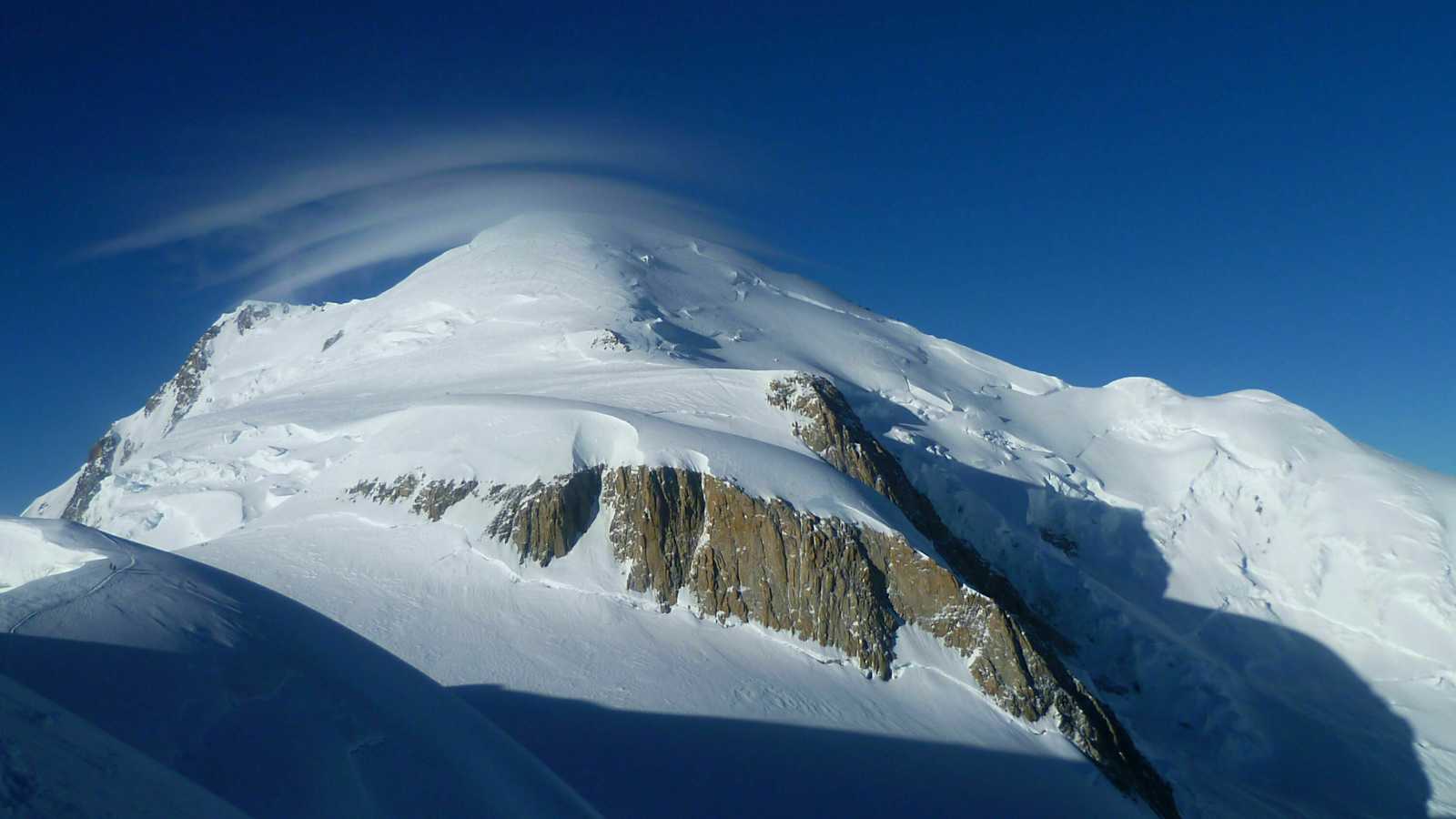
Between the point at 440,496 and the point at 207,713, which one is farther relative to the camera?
the point at 440,496

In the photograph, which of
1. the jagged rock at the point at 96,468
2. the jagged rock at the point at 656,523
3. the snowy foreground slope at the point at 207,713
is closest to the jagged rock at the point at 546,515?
the jagged rock at the point at 656,523

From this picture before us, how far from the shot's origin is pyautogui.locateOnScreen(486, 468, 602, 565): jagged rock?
26.0 metres

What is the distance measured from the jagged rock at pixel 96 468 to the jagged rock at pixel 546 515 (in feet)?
120

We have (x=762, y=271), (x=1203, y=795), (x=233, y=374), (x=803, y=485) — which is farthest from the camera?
(x=762, y=271)

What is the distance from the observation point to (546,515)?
2623cm

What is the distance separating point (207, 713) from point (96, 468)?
64.6m

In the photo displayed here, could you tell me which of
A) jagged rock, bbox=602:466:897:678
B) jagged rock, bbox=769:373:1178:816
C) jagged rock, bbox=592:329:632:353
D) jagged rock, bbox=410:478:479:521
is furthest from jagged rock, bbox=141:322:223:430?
jagged rock, bbox=769:373:1178:816

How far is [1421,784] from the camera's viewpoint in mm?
33406

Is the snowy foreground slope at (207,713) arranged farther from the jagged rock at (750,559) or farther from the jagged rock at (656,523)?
the jagged rock at (750,559)

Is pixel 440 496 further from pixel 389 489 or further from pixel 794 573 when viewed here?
pixel 794 573

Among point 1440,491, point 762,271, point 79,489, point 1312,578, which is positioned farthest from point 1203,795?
point 79,489

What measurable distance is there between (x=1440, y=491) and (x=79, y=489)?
84249 mm

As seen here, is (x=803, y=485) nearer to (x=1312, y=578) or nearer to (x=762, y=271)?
(x=1312, y=578)

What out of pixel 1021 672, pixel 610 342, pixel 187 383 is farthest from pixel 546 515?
pixel 187 383
